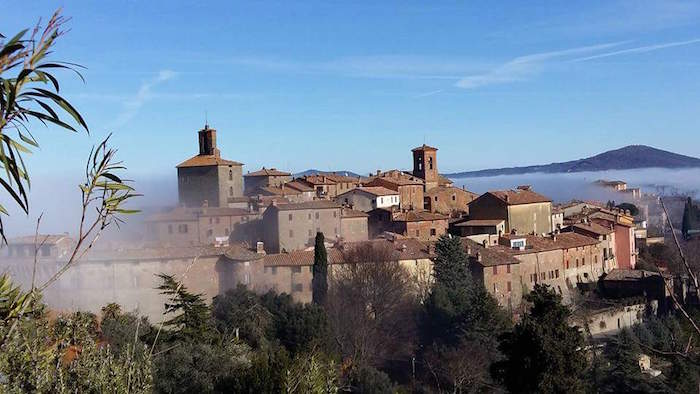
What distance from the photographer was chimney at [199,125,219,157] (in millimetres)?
42531

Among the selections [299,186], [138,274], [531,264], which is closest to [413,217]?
[531,264]

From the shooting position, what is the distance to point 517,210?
38.7 metres

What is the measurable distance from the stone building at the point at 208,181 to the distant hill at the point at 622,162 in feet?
465

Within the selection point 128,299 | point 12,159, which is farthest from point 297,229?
point 12,159

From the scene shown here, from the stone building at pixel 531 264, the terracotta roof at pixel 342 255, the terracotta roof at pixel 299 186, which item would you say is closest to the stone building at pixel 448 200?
the terracotta roof at pixel 299 186

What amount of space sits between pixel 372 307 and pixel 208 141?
1850cm

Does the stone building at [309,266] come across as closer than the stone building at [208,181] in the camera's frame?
Yes

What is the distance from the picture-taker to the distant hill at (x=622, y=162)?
167 meters

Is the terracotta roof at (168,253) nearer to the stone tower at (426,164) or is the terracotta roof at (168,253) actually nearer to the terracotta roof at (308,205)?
the terracotta roof at (308,205)

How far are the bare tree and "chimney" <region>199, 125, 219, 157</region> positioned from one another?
14867 millimetres

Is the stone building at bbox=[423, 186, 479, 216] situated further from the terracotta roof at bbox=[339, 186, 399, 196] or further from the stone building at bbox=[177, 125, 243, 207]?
the stone building at bbox=[177, 125, 243, 207]

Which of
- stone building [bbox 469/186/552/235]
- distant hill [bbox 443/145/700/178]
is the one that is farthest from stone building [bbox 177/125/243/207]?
distant hill [bbox 443/145/700/178]

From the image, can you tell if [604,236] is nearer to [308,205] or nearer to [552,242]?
[552,242]

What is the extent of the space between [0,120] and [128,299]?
2661cm
